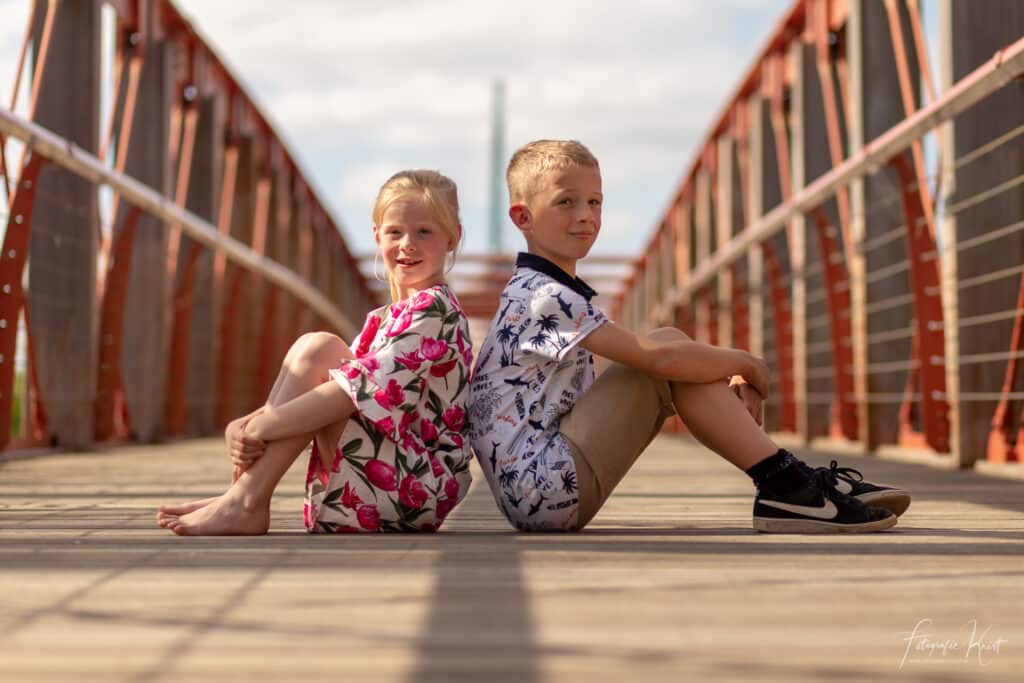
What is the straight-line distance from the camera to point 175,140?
29.9 ft

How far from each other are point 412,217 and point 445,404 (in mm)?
324

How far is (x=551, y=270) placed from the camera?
2.62 metres

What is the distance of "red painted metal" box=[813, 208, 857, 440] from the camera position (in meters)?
6.66

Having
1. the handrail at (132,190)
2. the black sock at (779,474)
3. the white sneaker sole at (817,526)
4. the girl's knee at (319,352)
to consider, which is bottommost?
the white sneaker sole at (817,526)

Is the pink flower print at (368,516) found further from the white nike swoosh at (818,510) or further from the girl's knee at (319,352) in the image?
the white nike swoosh at (818,510)

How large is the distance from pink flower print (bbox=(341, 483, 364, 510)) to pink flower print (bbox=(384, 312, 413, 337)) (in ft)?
0.87

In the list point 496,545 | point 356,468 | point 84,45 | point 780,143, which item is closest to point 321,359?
point 356,468

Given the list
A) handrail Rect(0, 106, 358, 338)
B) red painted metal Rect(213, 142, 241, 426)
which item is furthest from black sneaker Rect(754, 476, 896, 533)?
red painted metal Rect(213, 142, 241, 426)

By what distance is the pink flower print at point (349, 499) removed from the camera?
253 cm

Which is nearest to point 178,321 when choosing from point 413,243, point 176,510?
point 176,510

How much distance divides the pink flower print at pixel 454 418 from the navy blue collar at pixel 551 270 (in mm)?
275

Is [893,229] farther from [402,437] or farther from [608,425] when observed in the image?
[402,437]

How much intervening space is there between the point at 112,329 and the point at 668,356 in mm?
5035

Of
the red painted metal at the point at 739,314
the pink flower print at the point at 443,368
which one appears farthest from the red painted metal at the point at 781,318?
the pink flower print at the point at 443,368
